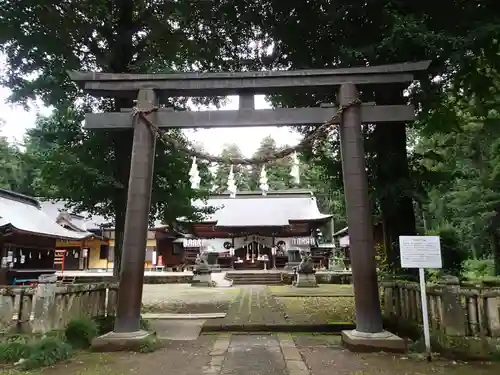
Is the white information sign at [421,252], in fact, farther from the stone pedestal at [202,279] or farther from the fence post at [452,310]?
the stone pedestal at [202,279]

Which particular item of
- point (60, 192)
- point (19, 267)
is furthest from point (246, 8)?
point (19, 267)

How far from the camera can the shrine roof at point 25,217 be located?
15.3 m

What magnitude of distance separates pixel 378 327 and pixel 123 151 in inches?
274

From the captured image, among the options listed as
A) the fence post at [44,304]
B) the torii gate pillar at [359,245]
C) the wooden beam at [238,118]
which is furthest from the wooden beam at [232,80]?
the fence post at [44,304]

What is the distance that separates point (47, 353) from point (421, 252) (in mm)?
5547

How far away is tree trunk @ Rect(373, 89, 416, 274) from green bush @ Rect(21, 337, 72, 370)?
6752mm

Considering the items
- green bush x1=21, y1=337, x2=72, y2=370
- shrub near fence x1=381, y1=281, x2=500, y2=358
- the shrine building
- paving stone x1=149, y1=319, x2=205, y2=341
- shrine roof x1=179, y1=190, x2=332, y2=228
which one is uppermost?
shrine roof x1=179, y1=190, x2=332, y2=228

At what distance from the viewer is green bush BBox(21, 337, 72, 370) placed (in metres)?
4.95

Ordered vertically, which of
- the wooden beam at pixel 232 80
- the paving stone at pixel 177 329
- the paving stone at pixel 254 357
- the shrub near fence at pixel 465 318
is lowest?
the paving stone at pixel 177 329

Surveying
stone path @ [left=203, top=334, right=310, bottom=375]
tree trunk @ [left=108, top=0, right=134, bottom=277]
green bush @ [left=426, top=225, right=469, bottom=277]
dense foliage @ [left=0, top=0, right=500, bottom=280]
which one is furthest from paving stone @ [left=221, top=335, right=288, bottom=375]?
green bush @ [left=426, top=225, right=469, bottom=277]

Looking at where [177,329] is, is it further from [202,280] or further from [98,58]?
[202,280]

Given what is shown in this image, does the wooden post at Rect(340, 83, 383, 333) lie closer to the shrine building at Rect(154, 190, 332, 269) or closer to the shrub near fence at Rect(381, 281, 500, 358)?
the shrub near fence at Rect(381, 281, 500, 358)

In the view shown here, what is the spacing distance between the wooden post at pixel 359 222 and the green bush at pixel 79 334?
14.5 ft

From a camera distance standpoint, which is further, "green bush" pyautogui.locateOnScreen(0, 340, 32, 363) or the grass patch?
the grass patch
